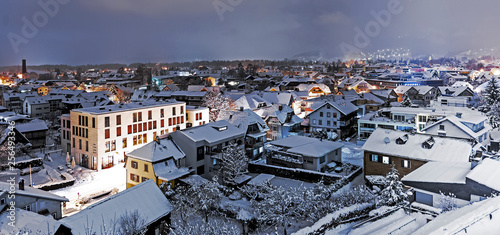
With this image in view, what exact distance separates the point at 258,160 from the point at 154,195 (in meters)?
15.8

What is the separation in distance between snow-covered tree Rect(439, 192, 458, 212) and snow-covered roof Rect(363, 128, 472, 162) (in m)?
7.96

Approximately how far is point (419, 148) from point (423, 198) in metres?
8.35

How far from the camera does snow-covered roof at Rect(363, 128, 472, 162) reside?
22.8 metres

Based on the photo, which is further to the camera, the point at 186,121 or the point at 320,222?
the point at 186,121

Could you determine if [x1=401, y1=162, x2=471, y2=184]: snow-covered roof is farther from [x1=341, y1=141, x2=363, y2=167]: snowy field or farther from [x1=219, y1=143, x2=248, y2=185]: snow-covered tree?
[x1=219, y1=143, x2=248, y2=185]: snow-covered tree

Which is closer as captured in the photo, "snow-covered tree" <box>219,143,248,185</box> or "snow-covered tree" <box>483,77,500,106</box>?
"snow-covered tree" <box>219,143,248,185</box>

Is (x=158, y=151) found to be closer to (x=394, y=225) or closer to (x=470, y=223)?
(x=394, y=225)

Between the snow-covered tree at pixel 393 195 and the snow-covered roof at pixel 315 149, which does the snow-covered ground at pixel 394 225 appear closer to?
the snow-covered tree at pixel 393 195

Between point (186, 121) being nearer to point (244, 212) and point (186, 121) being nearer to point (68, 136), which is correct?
point (68, 136)

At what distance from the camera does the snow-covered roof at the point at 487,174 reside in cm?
1462

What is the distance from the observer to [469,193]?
1534 centimetres

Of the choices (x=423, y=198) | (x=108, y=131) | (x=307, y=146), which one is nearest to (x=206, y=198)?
(x=307, y=146)

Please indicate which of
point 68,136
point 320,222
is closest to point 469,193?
point 320,222

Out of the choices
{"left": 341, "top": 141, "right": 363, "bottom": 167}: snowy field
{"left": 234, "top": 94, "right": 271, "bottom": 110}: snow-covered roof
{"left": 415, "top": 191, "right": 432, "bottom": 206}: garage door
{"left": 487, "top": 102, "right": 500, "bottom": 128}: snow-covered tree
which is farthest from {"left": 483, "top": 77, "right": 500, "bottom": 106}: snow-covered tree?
{"left": 415, "top": 191, "right": 432, "bottom": 206}: garage door
